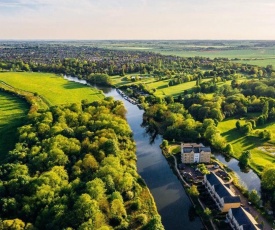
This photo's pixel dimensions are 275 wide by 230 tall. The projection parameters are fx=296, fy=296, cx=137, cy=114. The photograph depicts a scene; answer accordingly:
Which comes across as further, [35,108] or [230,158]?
[35,108]

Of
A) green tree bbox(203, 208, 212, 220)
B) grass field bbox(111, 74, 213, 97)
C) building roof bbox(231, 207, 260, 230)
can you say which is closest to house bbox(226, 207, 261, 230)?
building roof bbox(231, 207, 260, 230)

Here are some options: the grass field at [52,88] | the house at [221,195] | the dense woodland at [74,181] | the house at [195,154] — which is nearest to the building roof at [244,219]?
the house at [221,195]

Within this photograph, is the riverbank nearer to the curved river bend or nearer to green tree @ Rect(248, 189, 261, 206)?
green tree @ Rect(248, 189, 261, 206)

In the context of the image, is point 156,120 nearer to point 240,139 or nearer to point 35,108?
point 240,139

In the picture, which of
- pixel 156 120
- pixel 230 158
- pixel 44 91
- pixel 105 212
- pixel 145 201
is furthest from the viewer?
pixel 44 91

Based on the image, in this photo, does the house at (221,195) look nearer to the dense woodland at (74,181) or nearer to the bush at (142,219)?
the dense woodland at (74,181)

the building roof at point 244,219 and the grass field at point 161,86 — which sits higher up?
the building roof at point 244,219

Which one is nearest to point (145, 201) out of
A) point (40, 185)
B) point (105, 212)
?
point (105, 212)
